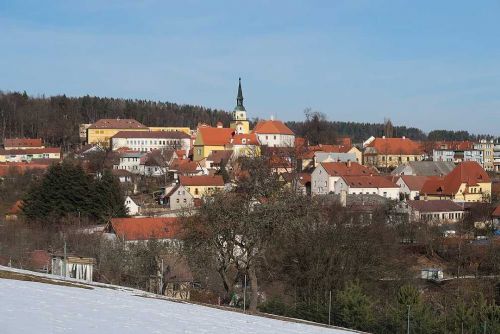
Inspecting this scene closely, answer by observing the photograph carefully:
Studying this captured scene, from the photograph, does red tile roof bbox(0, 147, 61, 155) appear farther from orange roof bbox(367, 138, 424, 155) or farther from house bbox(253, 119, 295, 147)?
orange roof bbox(367, 138, 424, 155)

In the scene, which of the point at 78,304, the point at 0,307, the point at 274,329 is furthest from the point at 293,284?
the point at 0,307

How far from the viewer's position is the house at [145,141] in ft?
277

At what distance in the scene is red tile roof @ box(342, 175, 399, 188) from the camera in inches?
2088

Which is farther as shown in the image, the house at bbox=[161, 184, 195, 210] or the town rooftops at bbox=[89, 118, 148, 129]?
the town rooftops at bbox=[89, 118, 148, 129]

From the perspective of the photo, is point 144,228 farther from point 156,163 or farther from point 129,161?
point 129,161

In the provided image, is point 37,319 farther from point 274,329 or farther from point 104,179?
point 104,179

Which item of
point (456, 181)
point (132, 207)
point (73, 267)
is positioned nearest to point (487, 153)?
point (456, 181)

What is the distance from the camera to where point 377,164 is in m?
77.9

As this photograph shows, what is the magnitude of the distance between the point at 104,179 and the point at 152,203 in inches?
397

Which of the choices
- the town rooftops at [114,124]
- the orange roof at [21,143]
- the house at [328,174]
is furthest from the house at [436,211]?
the town rooftops at [114,124]

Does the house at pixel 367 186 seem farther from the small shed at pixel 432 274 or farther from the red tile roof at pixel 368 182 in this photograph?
the small shed at pixel 432 274

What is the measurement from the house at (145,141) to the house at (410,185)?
33.9m

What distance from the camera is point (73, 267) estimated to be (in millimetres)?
19688

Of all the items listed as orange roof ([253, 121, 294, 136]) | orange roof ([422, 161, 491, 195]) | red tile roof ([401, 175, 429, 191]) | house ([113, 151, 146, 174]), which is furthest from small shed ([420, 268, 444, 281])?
orange roof ([253, 121, 294, 136])
